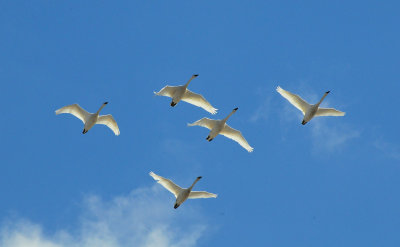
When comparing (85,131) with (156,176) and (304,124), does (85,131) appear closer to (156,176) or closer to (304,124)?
(156,176)

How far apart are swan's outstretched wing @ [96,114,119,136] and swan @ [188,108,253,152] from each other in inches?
287

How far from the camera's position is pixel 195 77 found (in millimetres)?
59094

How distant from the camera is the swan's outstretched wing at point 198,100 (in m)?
58.3

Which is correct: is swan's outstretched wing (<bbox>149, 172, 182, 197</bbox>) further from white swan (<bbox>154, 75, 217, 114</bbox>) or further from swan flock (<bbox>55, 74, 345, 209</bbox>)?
white swan (<bbox>154, 75, 217, 114</bbox>)

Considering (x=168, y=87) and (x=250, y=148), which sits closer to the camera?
(x=168, y=87)

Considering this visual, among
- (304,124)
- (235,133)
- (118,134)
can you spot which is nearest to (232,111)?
(235,133)

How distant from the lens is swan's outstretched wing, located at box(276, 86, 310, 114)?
5891 centimetres

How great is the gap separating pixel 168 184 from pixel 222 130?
6.30 m

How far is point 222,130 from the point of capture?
5934cm

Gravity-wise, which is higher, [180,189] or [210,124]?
[210,124]

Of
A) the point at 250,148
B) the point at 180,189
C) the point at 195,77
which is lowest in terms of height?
the point at 180,189

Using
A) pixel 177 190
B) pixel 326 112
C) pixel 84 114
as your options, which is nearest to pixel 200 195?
pixel 177 190

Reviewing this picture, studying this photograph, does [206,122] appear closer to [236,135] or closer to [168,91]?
[236,135]

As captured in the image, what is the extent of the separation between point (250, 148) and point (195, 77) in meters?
7.20
